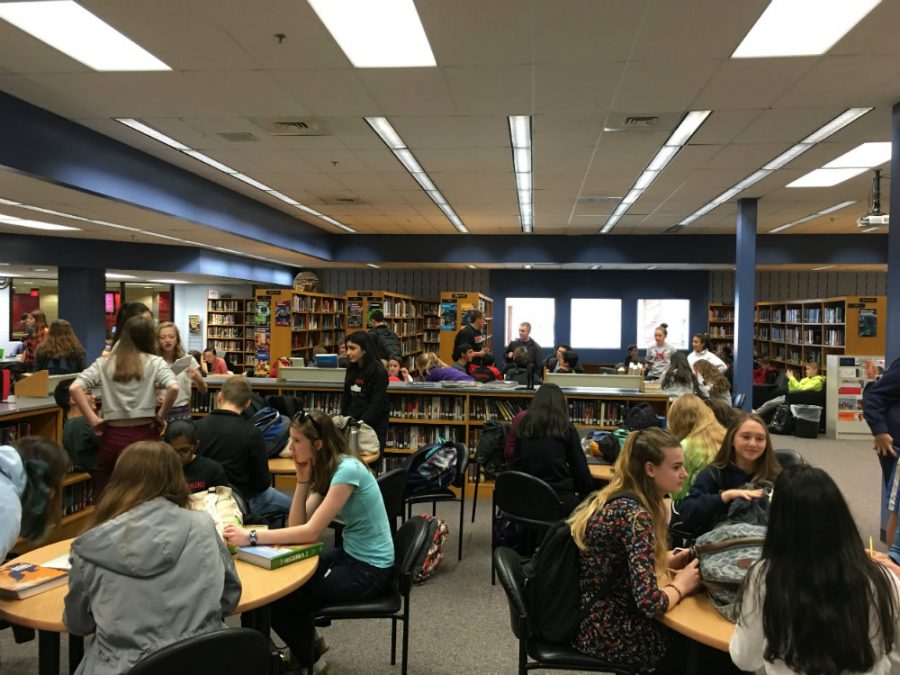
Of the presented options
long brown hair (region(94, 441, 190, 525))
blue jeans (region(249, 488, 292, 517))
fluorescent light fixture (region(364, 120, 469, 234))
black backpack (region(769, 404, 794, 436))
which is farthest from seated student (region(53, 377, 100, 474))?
black backpack (region(769, 404, 794, 436))

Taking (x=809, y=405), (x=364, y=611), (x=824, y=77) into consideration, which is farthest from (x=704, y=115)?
(x=809, y=405)

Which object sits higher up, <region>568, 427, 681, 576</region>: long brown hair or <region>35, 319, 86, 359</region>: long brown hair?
<region>35, 319, 86, 359</region>: long brown hair

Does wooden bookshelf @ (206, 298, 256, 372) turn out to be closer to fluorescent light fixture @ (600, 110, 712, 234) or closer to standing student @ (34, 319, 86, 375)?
standing student @ (34, 319, 86, 375)

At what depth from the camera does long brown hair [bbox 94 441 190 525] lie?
2021 millimetres

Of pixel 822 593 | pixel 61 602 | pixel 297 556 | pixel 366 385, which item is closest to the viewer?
pixel 822 593

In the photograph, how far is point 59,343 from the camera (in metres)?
6.16

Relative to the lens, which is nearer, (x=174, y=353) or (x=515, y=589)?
(x=515, y=589)

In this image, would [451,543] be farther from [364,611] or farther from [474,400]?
[364,611]

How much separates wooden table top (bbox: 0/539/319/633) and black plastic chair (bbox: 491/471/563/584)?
1.48m

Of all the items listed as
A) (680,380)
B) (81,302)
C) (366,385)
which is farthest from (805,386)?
(81,302)

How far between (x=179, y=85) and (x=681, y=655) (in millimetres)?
4648

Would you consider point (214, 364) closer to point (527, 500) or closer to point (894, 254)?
point (527, 500)

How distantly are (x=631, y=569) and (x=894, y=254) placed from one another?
4.05m

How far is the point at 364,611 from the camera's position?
2.75 meters
